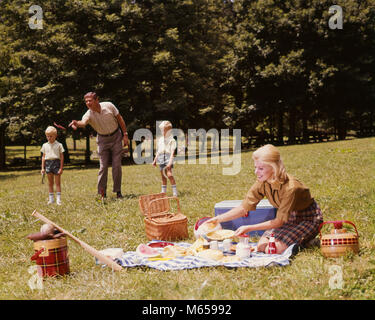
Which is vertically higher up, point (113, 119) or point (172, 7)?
point (172, 7)

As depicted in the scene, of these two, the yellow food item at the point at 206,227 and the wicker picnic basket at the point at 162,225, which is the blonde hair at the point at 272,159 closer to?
the yellow food item at the point at 206,227

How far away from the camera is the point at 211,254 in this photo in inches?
204

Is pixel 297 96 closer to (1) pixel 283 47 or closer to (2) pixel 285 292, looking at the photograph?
(1) pixel 283 47

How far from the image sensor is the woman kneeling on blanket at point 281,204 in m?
5.14

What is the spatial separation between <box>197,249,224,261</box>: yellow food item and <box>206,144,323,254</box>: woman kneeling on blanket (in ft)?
1.07

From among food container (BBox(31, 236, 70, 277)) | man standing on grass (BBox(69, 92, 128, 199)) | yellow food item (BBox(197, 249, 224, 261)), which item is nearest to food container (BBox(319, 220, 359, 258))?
yellow food item (BBox(197, 249, 224, 261))

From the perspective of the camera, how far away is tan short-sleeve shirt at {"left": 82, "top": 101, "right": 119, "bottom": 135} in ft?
33.3

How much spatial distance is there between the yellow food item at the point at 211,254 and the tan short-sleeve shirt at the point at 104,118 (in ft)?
19.1

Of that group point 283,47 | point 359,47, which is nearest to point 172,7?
point 283,47

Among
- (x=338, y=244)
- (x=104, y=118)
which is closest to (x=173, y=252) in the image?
(x=338, y=244)

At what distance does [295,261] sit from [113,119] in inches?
263

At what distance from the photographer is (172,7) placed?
3206 centimetres

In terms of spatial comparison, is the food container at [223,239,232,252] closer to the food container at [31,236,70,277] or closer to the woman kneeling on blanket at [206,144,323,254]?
the woman kneeling on blanket at [206,144,323,254]

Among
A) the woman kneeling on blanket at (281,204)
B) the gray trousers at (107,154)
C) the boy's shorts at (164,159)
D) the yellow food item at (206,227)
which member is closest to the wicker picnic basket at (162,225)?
the yellow food item at (206,227)
